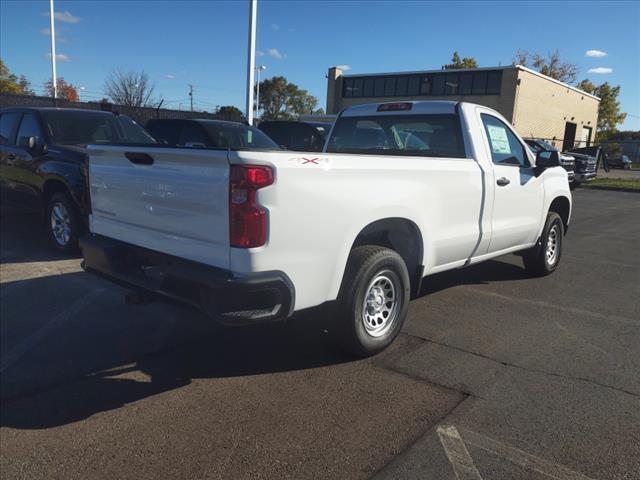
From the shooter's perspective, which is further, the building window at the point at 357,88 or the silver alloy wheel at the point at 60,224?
the building window at the point at 357,88

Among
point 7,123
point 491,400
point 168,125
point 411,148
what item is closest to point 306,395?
point 491,400

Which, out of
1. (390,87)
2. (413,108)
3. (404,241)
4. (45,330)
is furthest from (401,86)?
(45,330)

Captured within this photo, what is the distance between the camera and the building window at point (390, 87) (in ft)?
149

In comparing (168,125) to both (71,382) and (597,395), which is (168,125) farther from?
(597,395)

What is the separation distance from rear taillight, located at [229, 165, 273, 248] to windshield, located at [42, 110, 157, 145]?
5081mm

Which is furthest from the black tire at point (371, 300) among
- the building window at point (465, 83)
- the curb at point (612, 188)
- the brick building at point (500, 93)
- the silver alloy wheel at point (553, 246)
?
the building window at point (465, 83)

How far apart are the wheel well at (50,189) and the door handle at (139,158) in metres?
3.57

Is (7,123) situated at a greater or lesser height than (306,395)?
greater

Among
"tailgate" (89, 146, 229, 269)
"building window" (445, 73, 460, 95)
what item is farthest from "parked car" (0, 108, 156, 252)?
"building window" (445, 73, 460, 95)

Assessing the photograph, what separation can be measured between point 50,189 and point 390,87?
41.6 metres

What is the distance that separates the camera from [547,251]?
6.64m

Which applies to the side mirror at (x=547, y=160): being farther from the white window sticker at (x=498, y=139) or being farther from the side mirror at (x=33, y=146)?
the side mirror at (x=33, y=146)

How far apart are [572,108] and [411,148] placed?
51.3m

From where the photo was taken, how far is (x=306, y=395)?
3525 millimetres
